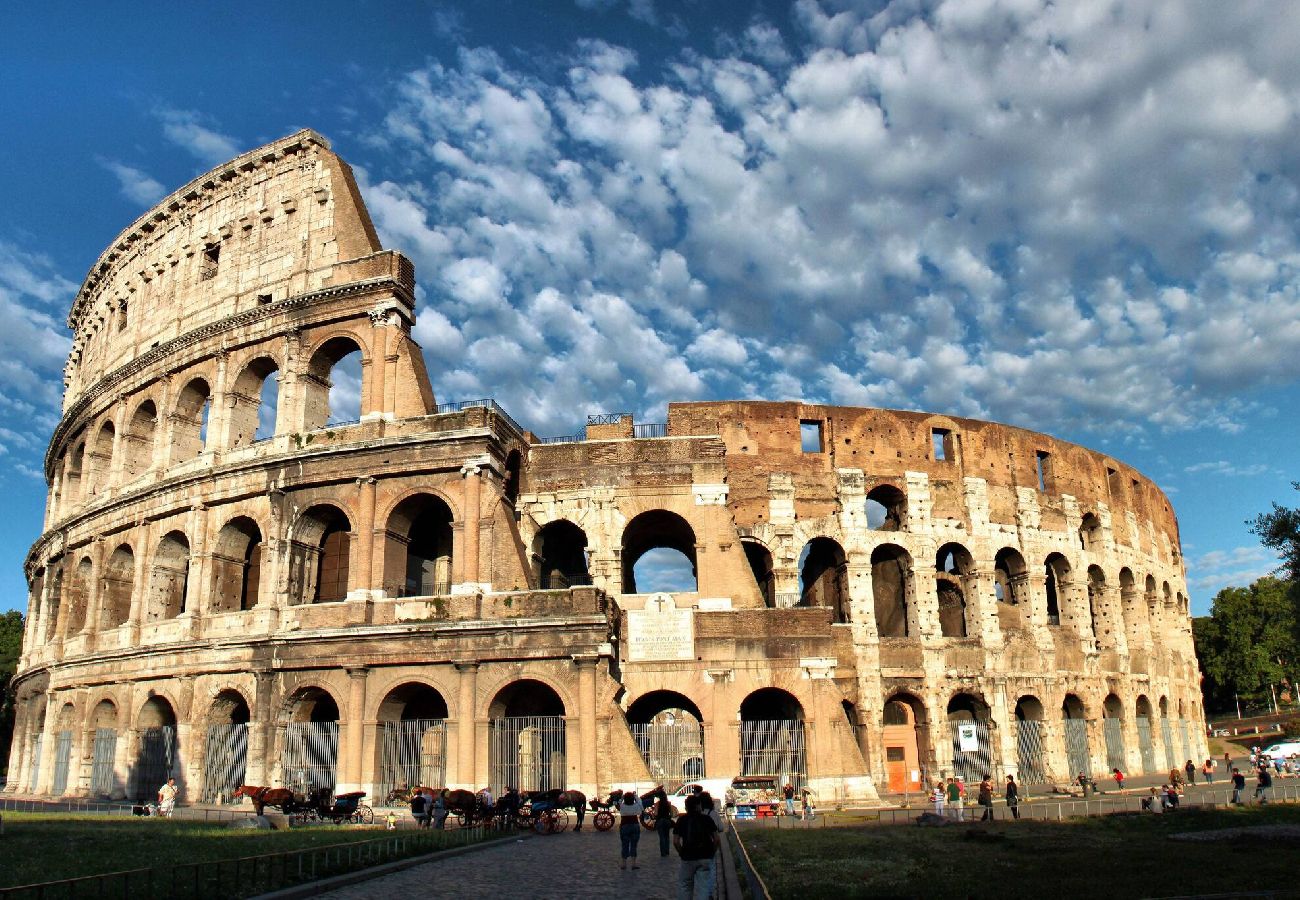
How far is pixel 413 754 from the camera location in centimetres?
2406

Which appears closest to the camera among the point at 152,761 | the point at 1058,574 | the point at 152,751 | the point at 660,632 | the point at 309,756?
the point at 309,756

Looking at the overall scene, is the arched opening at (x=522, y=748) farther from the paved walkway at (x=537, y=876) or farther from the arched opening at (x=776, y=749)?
the paved walkway at (x=537, y=876)

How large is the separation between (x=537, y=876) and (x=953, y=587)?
26.1 metres

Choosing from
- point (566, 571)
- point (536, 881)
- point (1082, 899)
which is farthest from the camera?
point (566, 571)

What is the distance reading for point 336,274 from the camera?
90.8 feet

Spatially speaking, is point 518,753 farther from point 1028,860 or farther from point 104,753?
point 1028,860

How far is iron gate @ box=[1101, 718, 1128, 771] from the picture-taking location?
34.2m

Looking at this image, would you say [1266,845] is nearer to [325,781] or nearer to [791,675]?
[791,675]

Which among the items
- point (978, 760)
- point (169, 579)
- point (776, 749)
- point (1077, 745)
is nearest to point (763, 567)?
point (776, 749)

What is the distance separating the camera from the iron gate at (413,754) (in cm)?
2378

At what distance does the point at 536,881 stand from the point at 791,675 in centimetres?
1524

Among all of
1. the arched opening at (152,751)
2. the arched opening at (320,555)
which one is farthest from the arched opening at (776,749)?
the arched opening at (152,751)

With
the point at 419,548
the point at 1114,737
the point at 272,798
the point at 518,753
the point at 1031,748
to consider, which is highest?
the point at 419,548

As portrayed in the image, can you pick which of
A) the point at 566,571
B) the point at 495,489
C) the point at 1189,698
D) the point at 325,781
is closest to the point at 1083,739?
the point at 1189,698
